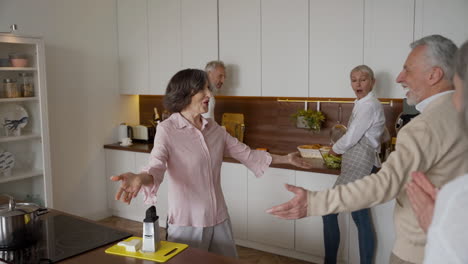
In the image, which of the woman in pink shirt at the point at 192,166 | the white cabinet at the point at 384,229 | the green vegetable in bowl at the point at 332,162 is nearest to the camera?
the woman in pink shirt at the point at 192,166

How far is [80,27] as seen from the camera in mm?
4594

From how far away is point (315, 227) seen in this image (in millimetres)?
3578

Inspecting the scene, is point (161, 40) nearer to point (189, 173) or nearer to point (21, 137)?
point (21, 137)

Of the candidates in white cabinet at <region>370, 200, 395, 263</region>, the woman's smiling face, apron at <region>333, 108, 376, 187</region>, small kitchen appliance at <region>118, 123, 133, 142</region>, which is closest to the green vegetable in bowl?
apron at <region>333, 108, 376, 187</region>

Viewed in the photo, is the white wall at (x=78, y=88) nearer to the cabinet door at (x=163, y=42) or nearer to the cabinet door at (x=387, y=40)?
the cabinet door at (x=163, y=42)

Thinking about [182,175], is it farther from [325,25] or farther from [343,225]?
[325,25]

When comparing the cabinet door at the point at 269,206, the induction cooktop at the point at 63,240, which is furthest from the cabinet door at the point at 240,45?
the induction cooktop at the point at 63,240

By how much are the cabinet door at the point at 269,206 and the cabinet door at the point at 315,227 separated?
8cm

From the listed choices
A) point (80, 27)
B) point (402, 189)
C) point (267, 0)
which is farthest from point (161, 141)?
point (80, 27)

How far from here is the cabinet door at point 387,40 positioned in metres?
3.22

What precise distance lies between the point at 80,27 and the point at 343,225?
3357 millimetres

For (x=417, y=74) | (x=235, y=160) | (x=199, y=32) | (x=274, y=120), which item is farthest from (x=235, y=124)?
(x=417, y=74)

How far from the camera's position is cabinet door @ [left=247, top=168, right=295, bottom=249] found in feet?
12.3

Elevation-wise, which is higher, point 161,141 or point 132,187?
point 161,141
